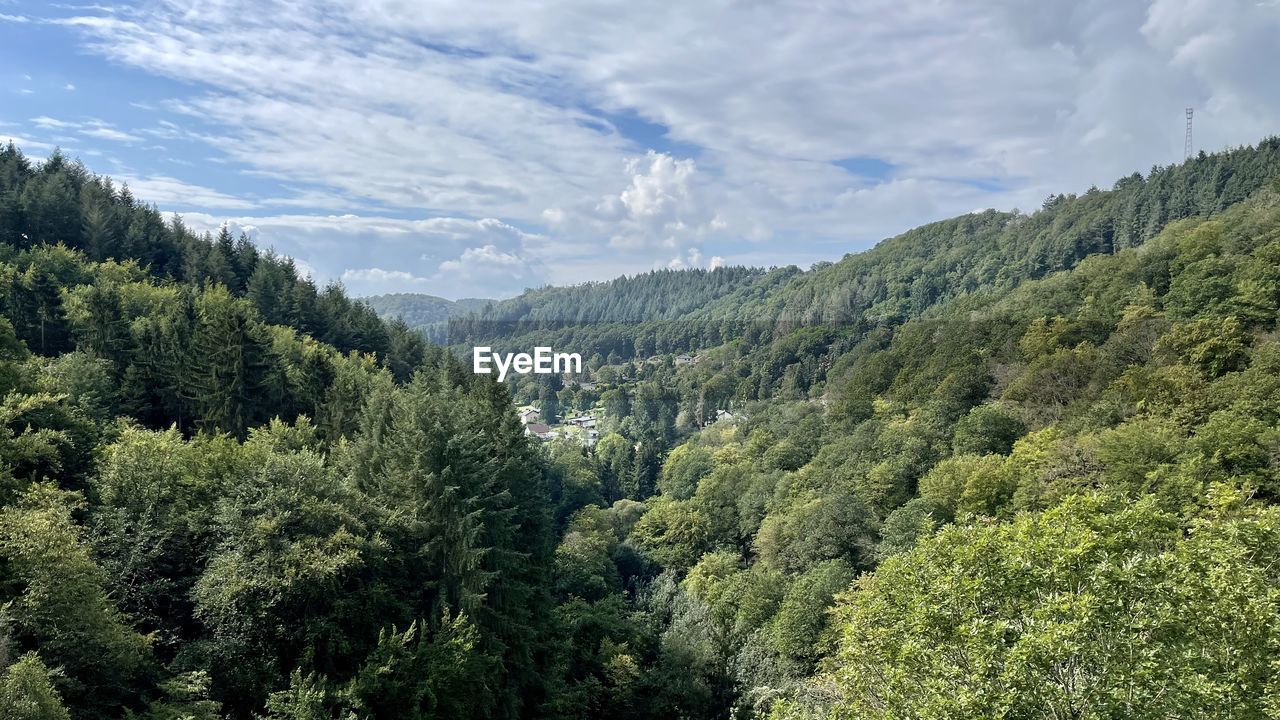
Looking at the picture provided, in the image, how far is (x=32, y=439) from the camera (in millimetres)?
20391

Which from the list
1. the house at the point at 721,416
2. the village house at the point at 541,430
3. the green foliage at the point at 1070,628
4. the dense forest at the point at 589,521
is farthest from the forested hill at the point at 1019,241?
the green foliage at the point at 1070,628

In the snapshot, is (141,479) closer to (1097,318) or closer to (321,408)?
(321,408)

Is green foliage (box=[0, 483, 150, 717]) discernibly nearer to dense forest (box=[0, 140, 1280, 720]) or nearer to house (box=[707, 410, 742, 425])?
dense forest (box=[0, 140, 1280, 720])

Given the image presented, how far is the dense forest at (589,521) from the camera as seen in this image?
12834 mm

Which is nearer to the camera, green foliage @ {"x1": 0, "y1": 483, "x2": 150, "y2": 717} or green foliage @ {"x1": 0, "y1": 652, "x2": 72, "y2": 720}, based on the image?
green foliage @ {"x1": 0, "y1": 652, "x2": 72, "y2": 720}

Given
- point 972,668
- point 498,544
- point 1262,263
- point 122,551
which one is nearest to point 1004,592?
point 972,668

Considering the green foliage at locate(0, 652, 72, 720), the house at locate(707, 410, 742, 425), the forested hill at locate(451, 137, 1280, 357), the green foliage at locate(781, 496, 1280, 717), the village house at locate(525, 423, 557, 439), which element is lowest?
the village house at locate(525, 423, 557, 439)

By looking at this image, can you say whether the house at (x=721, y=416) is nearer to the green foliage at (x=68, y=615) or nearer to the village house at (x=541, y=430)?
the village house at (x=541, y=430)

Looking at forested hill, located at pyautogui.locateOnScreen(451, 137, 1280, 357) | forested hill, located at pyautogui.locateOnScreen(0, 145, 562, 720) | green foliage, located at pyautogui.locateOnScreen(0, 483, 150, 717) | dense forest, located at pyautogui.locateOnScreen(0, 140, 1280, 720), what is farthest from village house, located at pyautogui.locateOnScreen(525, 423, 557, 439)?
green foliage, located at pyautogui.locateOnScreen(0, 483, 150, 717)

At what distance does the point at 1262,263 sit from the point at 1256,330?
6743mm

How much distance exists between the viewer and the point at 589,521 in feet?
181

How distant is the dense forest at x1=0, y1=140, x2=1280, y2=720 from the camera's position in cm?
1283

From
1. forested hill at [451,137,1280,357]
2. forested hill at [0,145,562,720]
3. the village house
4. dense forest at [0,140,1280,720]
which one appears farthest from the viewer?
the village house

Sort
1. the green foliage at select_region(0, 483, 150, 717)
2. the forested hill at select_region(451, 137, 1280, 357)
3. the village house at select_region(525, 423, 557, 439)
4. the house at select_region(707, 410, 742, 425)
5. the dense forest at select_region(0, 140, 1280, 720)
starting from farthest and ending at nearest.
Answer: the village house at select_region(525, 423, 557, 439), the house at select_region(707, 410, 742, 425), the forested hill at select_region(451, 137, 1280, 357), the green foliage at select_region(0, 483, 150, 717), the dense forest at select_region(0, 140, 1280, 720)
